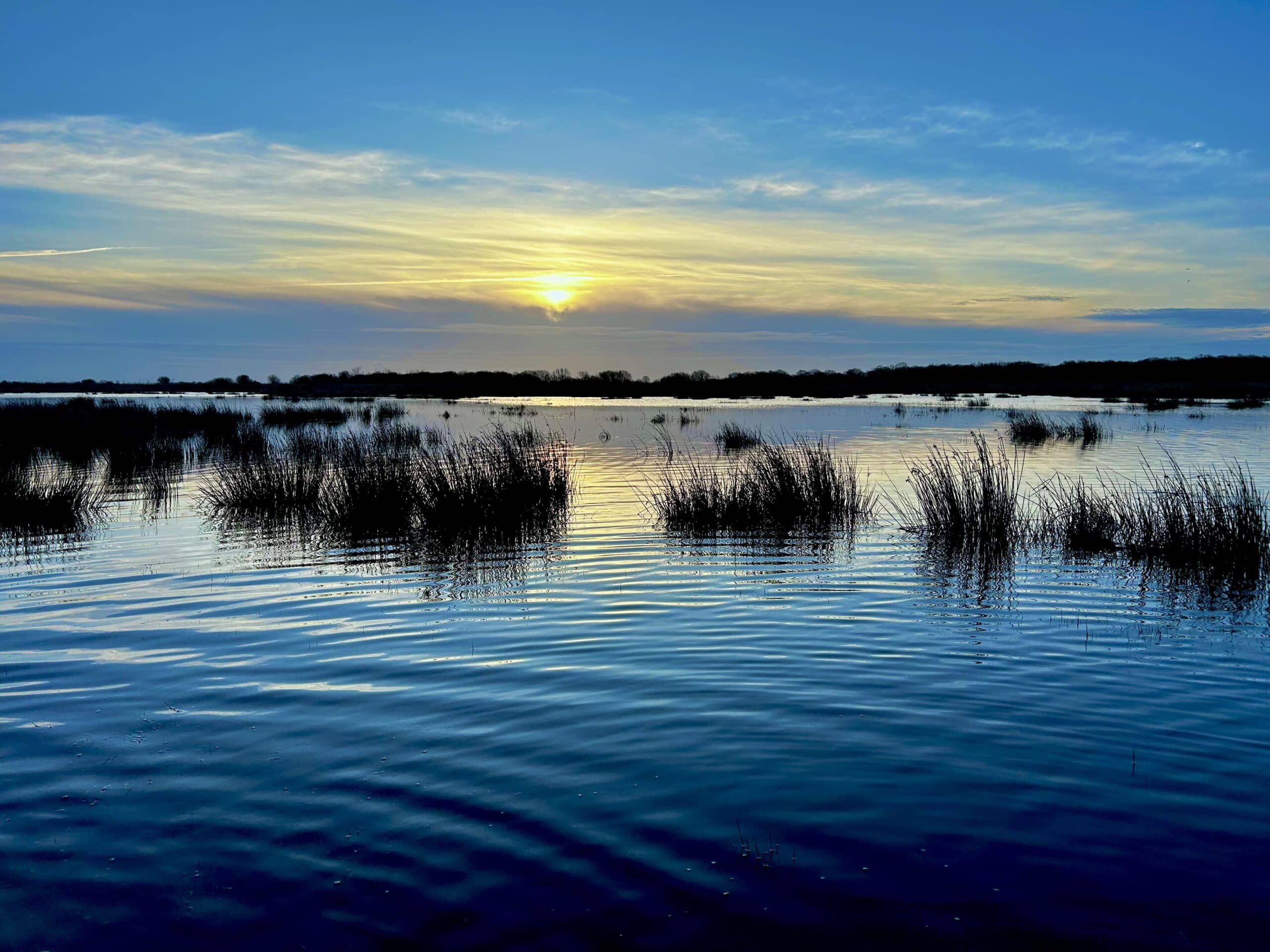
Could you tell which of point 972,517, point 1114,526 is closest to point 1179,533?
point 1114,526

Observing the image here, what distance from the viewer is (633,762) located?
6.39 m

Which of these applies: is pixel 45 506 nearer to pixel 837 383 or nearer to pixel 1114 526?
pixel 1114 526

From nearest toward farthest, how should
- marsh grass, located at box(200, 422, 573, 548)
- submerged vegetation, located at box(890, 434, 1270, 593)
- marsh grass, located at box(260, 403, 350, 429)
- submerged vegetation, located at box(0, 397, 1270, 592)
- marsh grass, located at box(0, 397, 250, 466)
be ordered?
submerged vegetation, located at box(890, 434, 1270, 593) → submerged vegetation, located at box(0, 397, 1270, 592) → marsh grass, located at box(200, 422, 573, 548) → marsh grass, located at box(0, 397, 250, 466) → marsh grass, located at box(260, 403, 350, 429)

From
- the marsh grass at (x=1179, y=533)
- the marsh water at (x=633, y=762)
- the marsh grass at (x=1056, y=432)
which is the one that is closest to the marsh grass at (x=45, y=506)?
the marsh water at (x=633, y=762)

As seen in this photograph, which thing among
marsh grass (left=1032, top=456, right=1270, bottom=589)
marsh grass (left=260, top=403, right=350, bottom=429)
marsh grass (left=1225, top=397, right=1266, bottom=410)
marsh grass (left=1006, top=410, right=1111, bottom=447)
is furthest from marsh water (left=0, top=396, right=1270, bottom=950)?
marsh grass (left=1225, top=397, right=1266, bottom=410)

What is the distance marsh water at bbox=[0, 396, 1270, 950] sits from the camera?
181 inches

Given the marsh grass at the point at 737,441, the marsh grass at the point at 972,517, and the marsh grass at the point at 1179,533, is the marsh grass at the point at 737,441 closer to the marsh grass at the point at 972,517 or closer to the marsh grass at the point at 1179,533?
the marsh grass at the point at 972,517

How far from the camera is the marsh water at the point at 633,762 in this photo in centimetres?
459

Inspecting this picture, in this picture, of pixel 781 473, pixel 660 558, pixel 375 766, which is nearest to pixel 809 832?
pixel 375 766

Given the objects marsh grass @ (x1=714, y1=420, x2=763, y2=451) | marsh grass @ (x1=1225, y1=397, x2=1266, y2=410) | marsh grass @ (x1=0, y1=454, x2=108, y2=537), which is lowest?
marsh grass @ (x1=0, y1=454, x2=108, y2=537)

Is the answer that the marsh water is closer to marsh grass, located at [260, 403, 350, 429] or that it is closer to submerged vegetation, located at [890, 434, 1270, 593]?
submerged vegetation, located at [890, 434, 1270, 593]

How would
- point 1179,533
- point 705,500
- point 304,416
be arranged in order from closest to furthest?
1. point 1179,533
2. point 705,500
3. point 304,416

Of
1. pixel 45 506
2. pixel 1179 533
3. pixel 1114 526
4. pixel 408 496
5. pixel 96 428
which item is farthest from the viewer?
pixel 96 428

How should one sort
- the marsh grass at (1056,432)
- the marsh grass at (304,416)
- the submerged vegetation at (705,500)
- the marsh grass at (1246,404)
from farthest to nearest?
the marsh grass at (1246,404)
the marsh grass at (304,416)
the marsh grass at (1056,432)
the submerged vegetation at (705,500)
